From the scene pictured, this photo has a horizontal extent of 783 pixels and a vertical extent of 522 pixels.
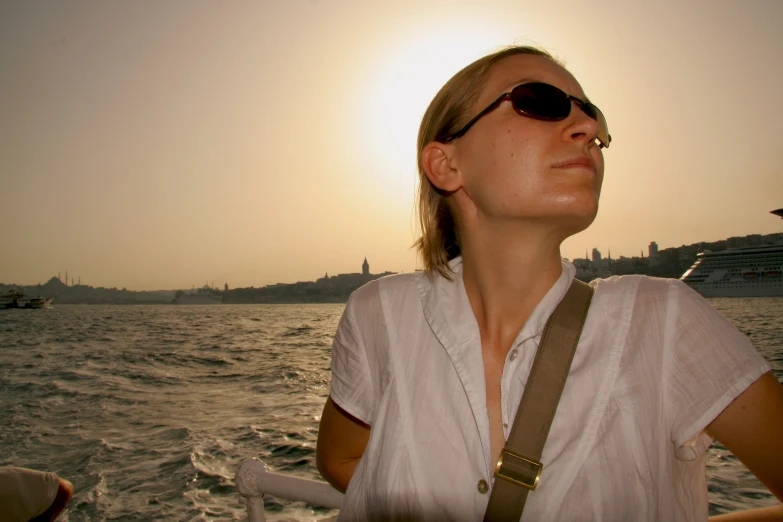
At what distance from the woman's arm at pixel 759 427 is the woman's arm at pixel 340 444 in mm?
1003

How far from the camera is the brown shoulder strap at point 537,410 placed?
108 cm

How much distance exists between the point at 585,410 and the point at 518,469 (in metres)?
0.21

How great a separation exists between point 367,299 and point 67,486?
114 inches

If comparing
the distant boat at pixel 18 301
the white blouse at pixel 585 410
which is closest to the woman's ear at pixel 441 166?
the white blouse at pixel 585 410

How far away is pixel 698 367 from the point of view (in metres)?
1.06

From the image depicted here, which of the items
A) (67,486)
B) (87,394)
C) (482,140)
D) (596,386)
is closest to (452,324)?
(596,386)

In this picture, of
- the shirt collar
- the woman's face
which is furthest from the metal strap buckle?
the woman's face

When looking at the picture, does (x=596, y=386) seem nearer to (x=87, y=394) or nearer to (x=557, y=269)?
(x=557, y=269)

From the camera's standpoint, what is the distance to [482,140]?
148 cm

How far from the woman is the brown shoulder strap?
0.10 feet

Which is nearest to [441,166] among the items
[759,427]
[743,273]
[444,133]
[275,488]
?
[444,133]

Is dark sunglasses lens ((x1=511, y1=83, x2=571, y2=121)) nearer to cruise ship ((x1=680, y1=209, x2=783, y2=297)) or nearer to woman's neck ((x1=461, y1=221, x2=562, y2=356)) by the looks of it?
woman's neck ((x1=461, y1=221, x2=562, y2=356))

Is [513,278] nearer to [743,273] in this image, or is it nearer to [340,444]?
[340,444]

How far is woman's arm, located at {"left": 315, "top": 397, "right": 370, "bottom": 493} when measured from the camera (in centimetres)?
161
